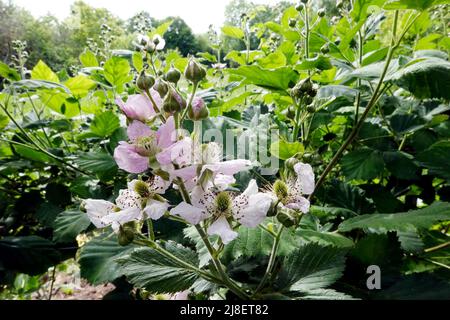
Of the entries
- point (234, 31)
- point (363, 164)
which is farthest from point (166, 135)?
point (234, 31)

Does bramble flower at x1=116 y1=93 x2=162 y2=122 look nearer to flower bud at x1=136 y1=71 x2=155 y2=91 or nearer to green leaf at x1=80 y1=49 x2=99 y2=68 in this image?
flower bud at x1=136 y1=71 x2=155 y2=91

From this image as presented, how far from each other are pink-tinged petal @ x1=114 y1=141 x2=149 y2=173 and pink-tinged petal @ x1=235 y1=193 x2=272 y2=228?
186mm

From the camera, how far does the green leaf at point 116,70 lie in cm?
131

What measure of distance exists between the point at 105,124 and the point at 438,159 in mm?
1057

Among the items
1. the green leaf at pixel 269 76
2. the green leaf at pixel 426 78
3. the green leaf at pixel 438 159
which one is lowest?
the green leaf at pixel 438 159

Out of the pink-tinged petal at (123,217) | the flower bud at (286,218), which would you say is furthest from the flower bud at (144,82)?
the flower bud at (286,218)

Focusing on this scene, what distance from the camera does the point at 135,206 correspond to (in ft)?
2.08

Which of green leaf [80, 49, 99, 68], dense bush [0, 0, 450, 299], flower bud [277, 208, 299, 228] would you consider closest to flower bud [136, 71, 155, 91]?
dense bush [0, 0, 450, 299]

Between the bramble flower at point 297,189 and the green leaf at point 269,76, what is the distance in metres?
0.30

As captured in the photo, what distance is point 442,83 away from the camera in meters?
0.78

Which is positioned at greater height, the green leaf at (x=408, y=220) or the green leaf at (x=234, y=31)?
Answer: the green leaf at (x=234, y=31)

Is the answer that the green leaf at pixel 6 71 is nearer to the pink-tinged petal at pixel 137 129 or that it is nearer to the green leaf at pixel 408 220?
the pink-tinged petal at pixel 137 129

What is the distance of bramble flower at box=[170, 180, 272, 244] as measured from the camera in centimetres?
55

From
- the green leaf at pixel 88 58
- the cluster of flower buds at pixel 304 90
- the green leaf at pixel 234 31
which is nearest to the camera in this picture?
the cluster of flower buds at pixel 304 90
